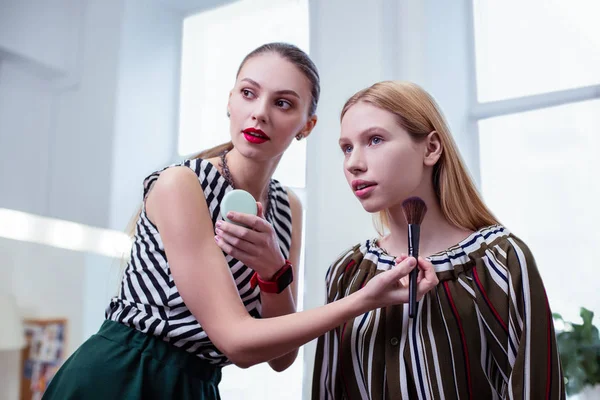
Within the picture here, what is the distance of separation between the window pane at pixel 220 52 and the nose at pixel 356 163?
1110 millimetres

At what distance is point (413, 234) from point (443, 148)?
248 millimetres

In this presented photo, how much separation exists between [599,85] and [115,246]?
169 cm

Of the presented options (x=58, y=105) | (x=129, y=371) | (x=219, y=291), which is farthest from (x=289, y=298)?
(x=58, y=105)

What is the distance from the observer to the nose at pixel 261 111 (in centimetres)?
112

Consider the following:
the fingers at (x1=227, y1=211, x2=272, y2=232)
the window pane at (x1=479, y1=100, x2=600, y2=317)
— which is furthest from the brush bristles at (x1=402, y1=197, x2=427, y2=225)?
the window pane at (x1=479, y1=100, x2=600, y2=317)

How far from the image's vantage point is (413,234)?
904 millimetres

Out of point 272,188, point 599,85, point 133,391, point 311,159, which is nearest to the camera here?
point 133,391

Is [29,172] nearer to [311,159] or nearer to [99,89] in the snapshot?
[99,89]

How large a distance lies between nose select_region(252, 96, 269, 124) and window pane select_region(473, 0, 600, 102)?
37.5 inches

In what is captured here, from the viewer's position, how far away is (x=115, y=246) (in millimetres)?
2367

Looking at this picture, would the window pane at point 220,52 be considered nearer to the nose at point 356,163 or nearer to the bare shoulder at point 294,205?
the bare shoulder at point 294,205

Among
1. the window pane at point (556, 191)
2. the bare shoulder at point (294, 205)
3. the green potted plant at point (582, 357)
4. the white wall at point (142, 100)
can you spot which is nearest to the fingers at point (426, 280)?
the bare shoulder at point (294, 205)

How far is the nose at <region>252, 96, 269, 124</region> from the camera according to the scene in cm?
112

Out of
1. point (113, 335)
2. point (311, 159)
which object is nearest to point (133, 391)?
point (113, 335)
